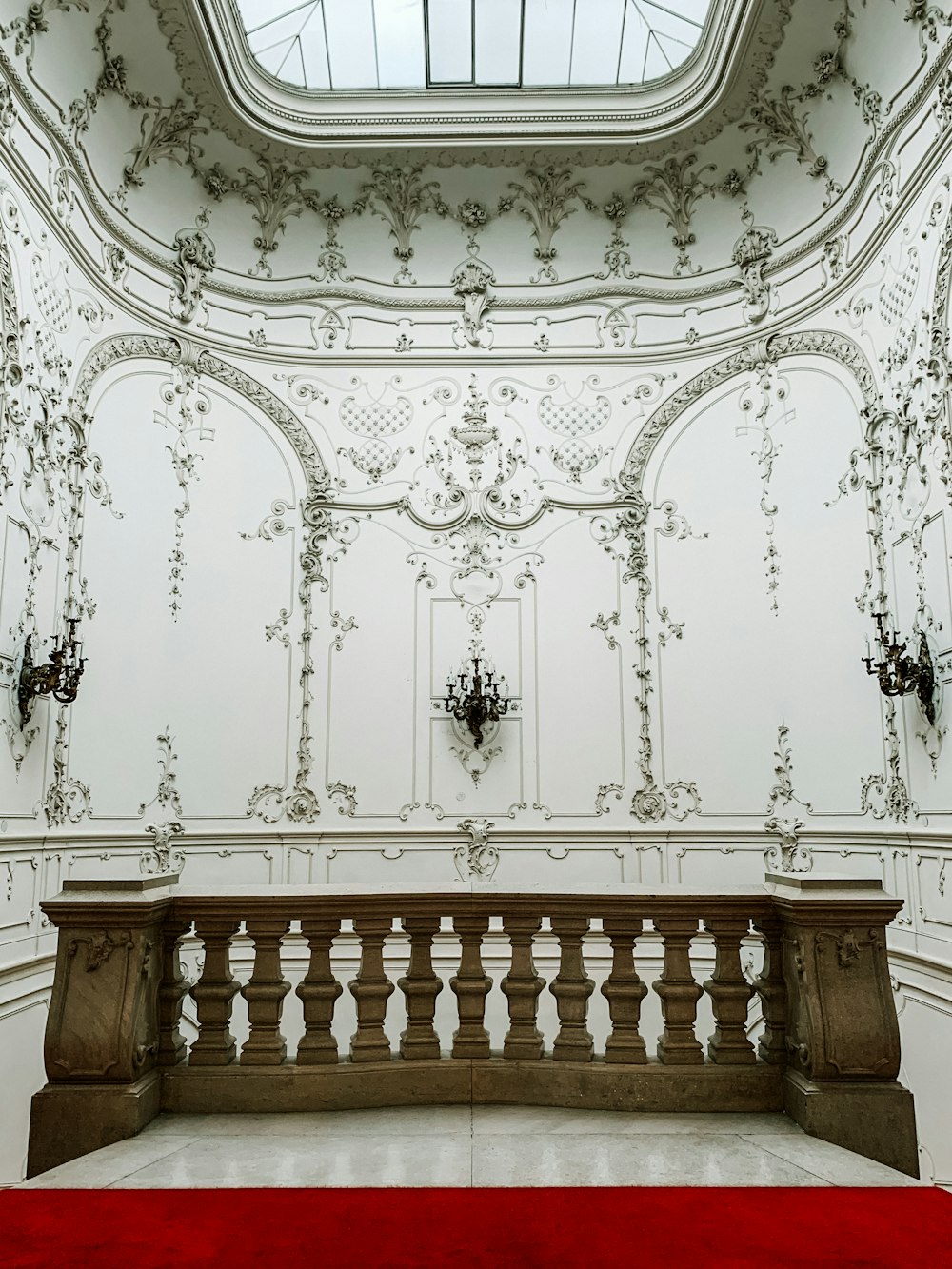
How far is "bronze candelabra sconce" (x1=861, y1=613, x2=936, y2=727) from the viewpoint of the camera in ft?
25.4

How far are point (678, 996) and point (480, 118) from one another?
9477 millimetres

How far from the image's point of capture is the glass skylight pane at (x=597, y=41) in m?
9.91

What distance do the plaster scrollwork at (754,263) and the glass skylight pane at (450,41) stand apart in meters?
3.44

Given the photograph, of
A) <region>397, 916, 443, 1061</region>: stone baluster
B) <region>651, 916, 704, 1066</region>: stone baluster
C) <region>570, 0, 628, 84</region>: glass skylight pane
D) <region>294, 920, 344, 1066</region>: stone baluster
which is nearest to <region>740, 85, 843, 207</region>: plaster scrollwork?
<region>570, 0, 628, 84</region>: glass skylight pane

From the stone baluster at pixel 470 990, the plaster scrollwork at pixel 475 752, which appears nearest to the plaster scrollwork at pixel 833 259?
the plaster scrollwork at pixel 475 752

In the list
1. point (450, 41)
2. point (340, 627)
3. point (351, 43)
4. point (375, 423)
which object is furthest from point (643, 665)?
point (351, 43)

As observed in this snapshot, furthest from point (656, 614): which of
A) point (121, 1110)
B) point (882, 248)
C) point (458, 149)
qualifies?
point (121, 1110)

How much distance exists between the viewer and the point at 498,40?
10133 mm

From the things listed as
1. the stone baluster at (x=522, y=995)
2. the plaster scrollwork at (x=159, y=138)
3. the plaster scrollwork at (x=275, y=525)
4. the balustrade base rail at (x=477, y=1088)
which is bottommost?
the balustrade base rail at (x=477, y=1088)

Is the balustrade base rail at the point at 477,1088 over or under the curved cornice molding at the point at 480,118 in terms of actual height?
under

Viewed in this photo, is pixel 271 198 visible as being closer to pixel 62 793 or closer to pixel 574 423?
pixel 574 423

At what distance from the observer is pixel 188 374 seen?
1050cm

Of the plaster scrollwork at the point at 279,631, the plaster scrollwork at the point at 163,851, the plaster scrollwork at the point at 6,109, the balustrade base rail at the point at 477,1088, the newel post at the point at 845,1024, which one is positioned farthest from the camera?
the plaster scrollwork at the point at 279,631
